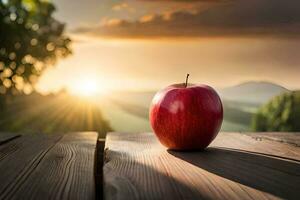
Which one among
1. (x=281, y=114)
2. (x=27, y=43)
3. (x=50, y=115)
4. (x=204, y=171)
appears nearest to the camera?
(x=204, y=171)

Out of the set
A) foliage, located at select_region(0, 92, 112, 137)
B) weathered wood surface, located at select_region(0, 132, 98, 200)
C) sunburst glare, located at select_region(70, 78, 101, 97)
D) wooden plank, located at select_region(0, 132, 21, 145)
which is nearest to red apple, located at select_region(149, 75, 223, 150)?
weathered wood surface, located at select_region(0, 132, 98, 200)

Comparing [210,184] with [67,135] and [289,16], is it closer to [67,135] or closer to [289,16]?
[67,135]

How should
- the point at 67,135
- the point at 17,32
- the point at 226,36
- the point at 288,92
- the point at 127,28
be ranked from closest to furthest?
the point at 67,135 < the point at 288,92 < the point at 226,36 < the point at 127,28 < the point at 17,32

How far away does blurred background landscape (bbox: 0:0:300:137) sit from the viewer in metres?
6.82

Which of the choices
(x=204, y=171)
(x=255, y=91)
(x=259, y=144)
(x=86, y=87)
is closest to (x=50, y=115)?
(x=86, y=87)

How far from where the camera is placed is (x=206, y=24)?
7668 mm

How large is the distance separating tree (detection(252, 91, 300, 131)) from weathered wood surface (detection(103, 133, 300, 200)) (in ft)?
14.5

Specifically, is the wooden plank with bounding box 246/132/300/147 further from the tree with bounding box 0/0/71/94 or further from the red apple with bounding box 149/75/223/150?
the tree with bounding box 0/0/71/94

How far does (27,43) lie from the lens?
1112cm

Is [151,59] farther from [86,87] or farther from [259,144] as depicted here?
[259,144]

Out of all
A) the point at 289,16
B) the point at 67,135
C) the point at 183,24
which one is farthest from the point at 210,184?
the point at 183,24

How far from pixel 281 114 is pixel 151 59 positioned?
224 cm

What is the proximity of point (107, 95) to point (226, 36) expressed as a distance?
83.6 inches

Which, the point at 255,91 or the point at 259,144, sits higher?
the point at 259,144
